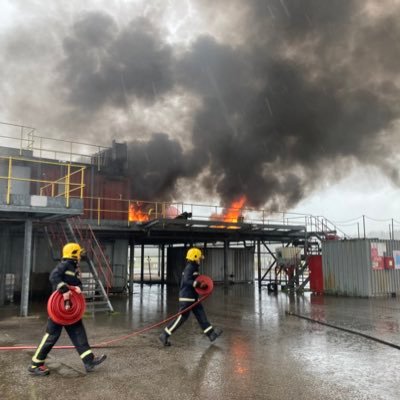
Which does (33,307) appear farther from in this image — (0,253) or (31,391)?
(31,391)

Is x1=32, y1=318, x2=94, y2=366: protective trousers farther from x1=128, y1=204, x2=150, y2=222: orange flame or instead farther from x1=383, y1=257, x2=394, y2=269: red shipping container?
x1=383, y1=257, x2=394, y2=269: red shipping container

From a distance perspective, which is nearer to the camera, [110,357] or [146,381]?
[146,381]

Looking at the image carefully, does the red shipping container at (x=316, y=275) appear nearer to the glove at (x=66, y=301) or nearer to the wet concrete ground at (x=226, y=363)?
the wet concrete ground at (x=226, y=363)

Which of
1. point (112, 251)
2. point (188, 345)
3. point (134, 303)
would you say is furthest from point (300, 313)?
point (112, 251)

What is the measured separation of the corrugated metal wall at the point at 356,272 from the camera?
1584cm

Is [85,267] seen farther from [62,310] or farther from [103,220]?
[62,310]

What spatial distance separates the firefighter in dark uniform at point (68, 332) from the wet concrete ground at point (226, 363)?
0.16m

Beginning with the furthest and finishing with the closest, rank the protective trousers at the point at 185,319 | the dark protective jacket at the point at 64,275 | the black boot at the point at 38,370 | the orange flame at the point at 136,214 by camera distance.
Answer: the orange flame at the point at 136,214 → the protective trousers at the point at 185,319 → the dark protective jacket at the point at 64,275 → the black boot at the point at 38,370

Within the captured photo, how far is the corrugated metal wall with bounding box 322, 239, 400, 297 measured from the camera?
1584cm

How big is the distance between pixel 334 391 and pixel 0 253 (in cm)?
1294

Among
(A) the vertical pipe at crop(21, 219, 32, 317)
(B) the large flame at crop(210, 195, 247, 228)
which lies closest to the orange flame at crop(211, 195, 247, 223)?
(B) the large flame at crop(210, 195, 247, 228)

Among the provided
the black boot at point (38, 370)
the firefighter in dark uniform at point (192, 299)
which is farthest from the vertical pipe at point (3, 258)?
the black boot at point (38, 370)

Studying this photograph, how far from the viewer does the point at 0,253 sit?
47.2ft

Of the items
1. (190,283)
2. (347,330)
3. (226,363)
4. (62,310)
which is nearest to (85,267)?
(190,283)
